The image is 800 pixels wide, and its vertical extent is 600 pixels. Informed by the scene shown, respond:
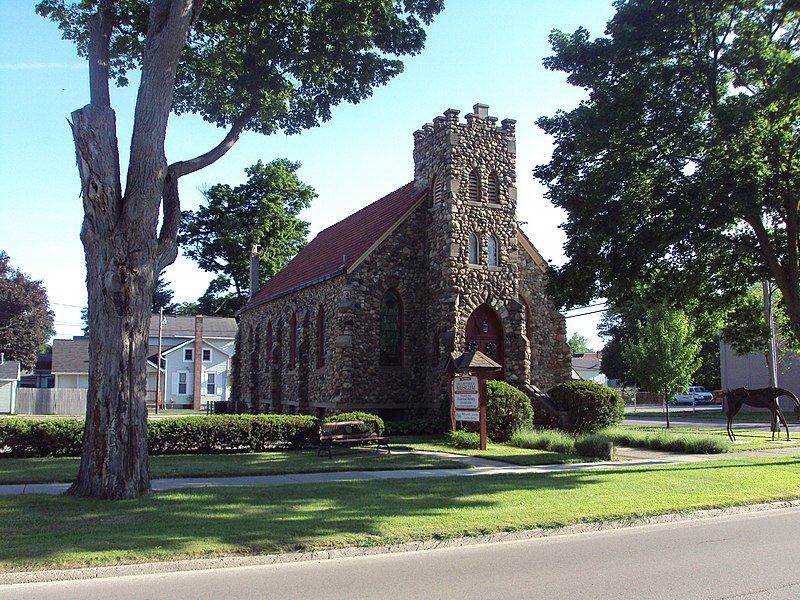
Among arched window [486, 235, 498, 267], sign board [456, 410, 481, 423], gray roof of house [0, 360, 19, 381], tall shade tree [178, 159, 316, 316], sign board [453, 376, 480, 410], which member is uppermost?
tall shade tree [178, 159, 316, 316]

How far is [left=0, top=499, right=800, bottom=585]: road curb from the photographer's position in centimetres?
729

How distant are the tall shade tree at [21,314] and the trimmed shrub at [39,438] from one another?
54595mm

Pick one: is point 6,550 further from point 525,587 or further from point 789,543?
point 789,543

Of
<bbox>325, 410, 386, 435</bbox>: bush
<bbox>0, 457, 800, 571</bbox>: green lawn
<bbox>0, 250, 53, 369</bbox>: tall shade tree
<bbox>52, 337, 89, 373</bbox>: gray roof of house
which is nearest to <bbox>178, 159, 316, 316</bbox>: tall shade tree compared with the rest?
<bbox>52, 337, 89, 373</bbox>: gray roof of house

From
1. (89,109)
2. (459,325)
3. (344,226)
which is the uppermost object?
(344,226)

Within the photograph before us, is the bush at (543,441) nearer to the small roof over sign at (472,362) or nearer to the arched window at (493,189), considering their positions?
the small roof over sign at (472,362)

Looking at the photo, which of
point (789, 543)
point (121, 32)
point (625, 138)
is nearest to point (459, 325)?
point (625, 138)

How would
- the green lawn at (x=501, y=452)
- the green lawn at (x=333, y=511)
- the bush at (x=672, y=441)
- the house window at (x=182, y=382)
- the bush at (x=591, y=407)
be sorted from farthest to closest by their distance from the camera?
the house window at (x=182, y=382) → the bush at (x=591, y=407) → the bush at (x=672, y=441) → the green lawn at (x=501, y=452) → the green lawn at (x=333, y=511)

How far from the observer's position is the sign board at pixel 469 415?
20.2m

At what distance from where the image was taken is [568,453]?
1936 centimetres

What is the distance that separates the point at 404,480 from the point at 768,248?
11588 millimetres

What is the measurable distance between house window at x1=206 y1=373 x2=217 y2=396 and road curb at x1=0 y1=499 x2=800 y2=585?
57.3 meters

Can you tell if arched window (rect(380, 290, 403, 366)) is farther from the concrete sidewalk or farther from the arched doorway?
the concrete sidewalk

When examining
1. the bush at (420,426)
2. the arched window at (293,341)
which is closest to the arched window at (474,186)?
the bush at (420,426)
